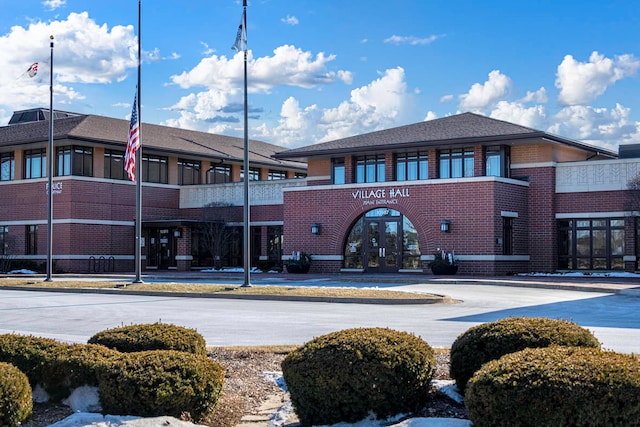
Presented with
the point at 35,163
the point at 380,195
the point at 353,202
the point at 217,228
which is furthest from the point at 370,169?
the point at 35,163

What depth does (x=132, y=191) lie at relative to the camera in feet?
159

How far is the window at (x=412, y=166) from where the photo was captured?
3994 centimetres

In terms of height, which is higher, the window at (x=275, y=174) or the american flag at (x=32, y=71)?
the american flag at (x=32, y=71)

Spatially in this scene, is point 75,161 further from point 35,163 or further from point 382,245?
point 382,245

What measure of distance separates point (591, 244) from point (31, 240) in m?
30.9

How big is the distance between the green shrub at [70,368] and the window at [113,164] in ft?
132

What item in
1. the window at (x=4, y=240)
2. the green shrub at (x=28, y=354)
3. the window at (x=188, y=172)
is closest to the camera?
the green shrub at (x=28, y=354)

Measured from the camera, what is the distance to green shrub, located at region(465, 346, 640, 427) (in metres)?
5.58

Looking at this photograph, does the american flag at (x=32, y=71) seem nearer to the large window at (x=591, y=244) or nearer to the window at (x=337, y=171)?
the window at (x=337, y=171)

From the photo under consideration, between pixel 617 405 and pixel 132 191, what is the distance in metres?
44.8

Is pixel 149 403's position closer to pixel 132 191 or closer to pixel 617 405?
pixel 617 405

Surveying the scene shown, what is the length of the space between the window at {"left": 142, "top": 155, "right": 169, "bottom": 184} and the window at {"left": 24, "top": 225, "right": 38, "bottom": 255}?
6901 mm

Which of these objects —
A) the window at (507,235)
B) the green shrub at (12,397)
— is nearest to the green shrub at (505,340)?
the green shrub at (12,397)

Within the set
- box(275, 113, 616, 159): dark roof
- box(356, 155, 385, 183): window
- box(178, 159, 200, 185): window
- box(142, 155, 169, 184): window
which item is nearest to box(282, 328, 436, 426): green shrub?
box(275, 113, 616, 159): dark roof
